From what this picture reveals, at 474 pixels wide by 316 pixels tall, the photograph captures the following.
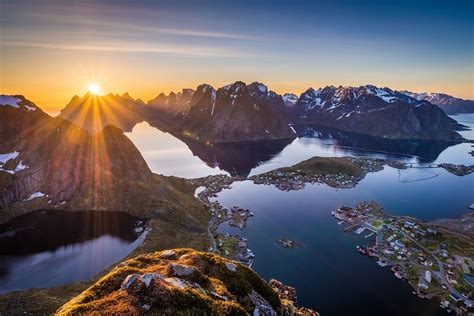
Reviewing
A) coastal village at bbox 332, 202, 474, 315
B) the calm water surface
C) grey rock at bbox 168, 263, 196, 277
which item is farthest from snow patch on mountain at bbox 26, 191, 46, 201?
coastal village at bbox 332, 202, 474, 315

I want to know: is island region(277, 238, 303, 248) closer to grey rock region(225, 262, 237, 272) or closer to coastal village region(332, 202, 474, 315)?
coastal village region(332, 202, 474, 315)

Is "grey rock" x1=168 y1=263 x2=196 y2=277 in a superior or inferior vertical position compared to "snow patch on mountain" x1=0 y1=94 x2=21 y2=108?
inferior

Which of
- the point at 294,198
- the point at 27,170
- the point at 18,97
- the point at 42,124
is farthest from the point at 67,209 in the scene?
the point at 294,198

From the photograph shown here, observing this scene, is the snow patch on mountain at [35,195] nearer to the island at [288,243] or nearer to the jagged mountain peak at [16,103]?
the jagged mountain peak at [16,103]

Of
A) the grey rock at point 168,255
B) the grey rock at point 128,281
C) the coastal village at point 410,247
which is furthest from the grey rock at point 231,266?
the coastal village at point 410,247

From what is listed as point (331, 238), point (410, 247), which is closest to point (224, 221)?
point (331, 238)

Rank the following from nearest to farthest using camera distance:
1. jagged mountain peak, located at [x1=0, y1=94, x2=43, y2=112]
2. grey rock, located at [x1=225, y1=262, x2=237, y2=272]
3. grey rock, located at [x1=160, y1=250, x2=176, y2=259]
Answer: grey rock, located at [x1=225, y1=262, x2=237, y2=272], grey rock, located at [x1=160, y1=250, x2=176, y2=259], jagged mountain peak, located at [x1=0, y1=94, x2=43, y2=112]
